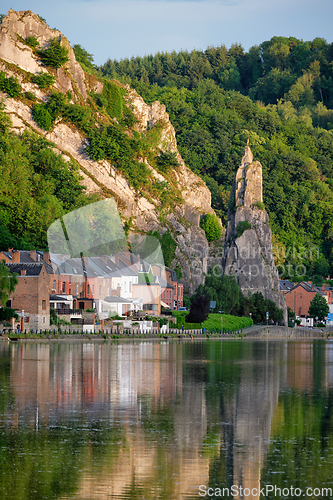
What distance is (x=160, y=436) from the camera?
18297 millimetres

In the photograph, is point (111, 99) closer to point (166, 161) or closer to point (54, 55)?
point (166, 161)

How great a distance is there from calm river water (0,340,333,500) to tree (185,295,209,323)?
5470cm

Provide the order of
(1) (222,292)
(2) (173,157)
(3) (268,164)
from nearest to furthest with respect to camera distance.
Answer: (1) (222,292) < (2) (173,157) < (3) (268,164)

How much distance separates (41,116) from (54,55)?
11.3 metres

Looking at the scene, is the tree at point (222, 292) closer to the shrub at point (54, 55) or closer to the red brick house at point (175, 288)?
the red brick house at point (175, 288)

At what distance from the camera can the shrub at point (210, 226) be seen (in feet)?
430

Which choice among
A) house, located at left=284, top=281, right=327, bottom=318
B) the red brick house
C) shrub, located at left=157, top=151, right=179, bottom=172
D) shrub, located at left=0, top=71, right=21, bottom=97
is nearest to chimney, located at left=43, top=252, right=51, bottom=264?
the red brick house

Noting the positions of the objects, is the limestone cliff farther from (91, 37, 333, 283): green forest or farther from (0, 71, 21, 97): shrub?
(91, 37, 333, 283): green forest

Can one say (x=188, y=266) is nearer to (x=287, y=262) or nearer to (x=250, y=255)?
(x=250, y=255)

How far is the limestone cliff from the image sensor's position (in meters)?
105

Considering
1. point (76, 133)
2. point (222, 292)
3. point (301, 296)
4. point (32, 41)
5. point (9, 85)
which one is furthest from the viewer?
point (301, 296)

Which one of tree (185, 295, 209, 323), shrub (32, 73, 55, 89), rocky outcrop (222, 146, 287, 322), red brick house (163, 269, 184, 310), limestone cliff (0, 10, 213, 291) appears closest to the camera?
tree (185, 295, 209, 323)

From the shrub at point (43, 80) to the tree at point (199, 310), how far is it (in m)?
41.6

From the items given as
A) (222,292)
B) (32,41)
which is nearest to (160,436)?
(222,292)
